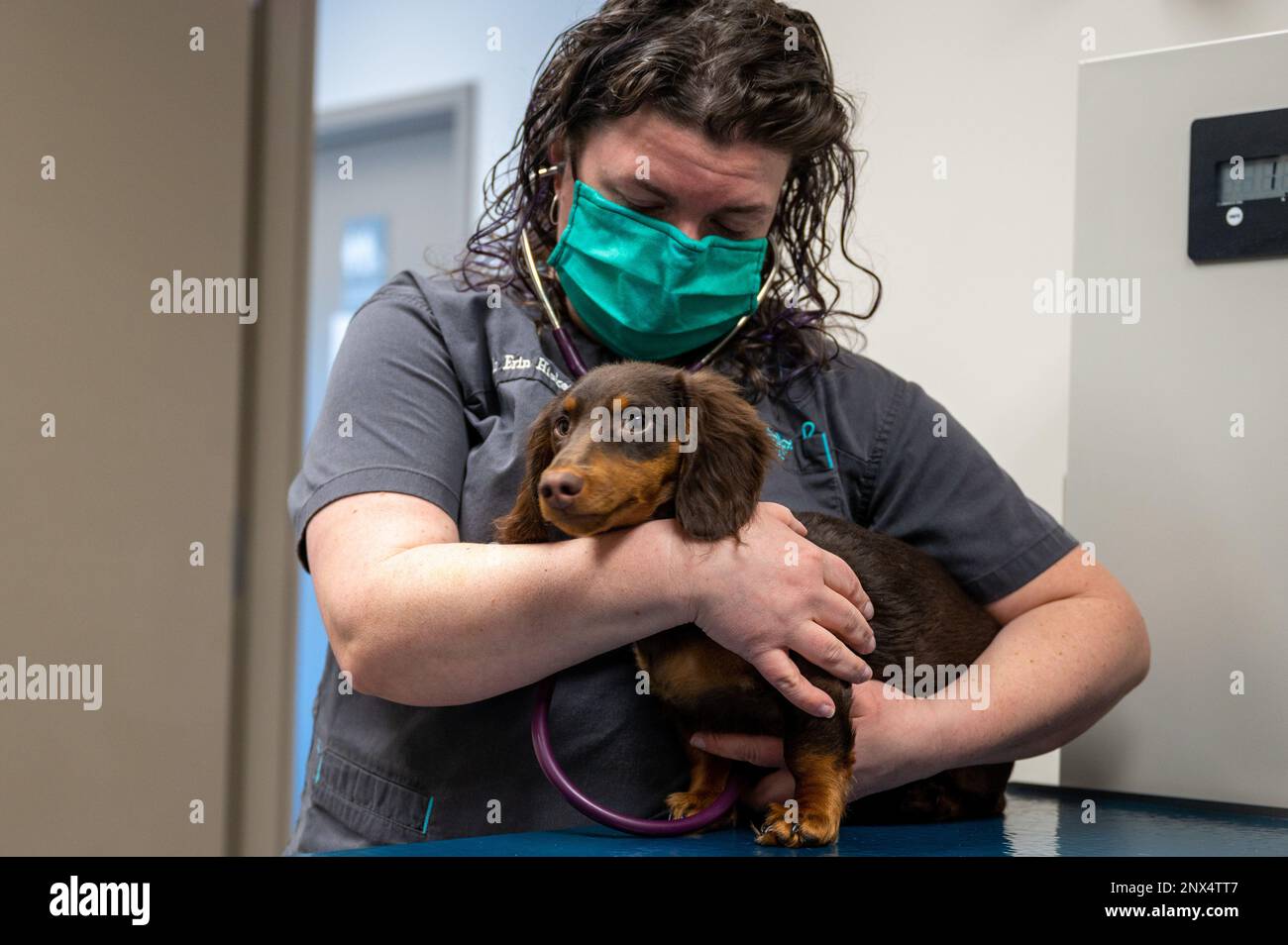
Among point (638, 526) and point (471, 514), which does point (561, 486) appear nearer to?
point (638, 526)

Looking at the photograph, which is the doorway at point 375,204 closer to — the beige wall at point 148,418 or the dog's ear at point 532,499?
the beige wall at point 148,418

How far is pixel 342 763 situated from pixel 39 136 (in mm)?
1406

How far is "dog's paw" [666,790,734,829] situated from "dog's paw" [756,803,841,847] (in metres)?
0.13

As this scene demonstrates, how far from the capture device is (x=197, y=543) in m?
2.44

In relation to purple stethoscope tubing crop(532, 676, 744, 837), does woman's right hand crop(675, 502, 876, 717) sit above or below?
above

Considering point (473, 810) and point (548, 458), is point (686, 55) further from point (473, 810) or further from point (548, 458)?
point (473, 810)

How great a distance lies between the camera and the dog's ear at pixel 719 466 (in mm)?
1104

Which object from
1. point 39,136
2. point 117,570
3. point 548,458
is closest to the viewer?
point 548,458

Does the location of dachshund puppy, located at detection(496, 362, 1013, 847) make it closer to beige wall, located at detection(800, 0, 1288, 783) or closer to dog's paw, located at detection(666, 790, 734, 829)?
dog's paw, located at detection(666, 790, 734, 829)

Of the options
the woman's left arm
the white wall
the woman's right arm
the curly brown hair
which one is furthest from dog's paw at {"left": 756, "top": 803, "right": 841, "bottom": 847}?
the white wall

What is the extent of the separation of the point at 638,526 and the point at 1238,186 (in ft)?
3.60

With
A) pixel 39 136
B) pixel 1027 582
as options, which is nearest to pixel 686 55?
pixel 1027 582

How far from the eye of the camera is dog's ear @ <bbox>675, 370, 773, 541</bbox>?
3.62 feet

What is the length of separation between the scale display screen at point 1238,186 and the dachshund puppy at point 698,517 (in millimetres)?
757
